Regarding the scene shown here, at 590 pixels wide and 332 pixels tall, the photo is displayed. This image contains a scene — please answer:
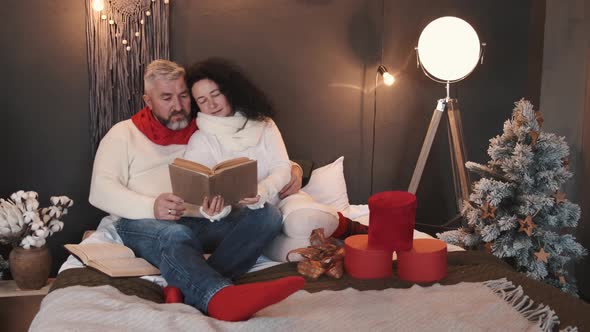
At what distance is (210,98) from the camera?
2729mm

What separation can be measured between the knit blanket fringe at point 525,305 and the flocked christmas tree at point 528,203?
0.81 metres

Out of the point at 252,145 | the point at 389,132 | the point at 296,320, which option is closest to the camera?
the point at 296,320

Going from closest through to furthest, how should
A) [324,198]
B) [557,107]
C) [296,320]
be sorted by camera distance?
1. [296,320]
2. [324,198]
3. [557,107]

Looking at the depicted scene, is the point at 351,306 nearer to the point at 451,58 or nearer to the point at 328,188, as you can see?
the point at 328,188

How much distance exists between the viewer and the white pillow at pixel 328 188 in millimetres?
3064

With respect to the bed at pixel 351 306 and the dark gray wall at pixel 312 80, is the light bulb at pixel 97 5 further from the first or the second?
the bed at pixel 351 306

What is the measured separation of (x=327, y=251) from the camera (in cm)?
229

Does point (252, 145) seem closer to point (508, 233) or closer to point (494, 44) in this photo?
point (508, 233)

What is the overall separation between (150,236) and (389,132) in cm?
174

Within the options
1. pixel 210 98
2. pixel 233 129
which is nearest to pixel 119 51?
pixel 210 98

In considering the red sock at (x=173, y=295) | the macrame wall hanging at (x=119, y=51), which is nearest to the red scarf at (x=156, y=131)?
the macrame wall hanging at (x=119, y=51)

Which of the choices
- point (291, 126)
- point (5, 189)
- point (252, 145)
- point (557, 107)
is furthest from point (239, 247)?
point (557, 107)

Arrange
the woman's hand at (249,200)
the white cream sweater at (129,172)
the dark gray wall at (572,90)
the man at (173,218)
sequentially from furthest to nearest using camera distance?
the dark gray wall at (572,90)
the white cream sweater at (129,172)
the woman's hand at (249,200)
the man at (173,218)

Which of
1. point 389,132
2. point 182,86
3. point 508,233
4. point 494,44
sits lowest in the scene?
point 508,233
